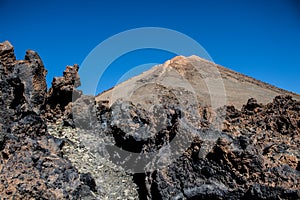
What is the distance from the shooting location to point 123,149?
674 centimetres

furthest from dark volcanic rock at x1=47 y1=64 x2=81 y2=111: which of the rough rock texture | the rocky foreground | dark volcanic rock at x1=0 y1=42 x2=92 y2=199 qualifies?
the rough rock texture

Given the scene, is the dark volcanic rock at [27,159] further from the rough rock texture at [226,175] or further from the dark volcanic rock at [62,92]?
the dark volcanic rock at [62,92]

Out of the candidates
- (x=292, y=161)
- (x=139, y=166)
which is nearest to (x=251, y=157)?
(x=292, y=161)

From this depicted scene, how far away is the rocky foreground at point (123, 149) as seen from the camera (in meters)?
4.35

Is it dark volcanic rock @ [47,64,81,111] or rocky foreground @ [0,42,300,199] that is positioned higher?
dark volcanic rock @ [47,64,81,111]

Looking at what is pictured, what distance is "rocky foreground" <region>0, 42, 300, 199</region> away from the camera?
14.3 ft

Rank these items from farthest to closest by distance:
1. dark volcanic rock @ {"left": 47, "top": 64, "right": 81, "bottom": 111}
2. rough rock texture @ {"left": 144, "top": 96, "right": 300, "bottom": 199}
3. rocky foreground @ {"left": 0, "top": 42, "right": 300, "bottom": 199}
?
dark volcanic rock @ {"left": 47, "top": 64, "right": 81, "bottom": 111} → rough rock texture @ {"left": 144, "top": 96, "right": 300, "bottom": 199} → rocky foreground @ {"left": 0, "top": 42, "right": 300, "bottom": 199}

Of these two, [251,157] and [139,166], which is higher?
[139,166]

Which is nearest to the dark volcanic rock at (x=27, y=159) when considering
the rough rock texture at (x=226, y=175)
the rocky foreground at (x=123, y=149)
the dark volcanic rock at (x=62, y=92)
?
the rocky foreground at (x=123, y=149)

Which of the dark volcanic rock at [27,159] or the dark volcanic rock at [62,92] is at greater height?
the dark volcanic rock at [62,92]

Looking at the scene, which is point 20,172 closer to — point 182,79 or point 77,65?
point 77,65

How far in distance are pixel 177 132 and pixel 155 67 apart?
43724 millimetres

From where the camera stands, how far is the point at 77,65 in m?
9.16

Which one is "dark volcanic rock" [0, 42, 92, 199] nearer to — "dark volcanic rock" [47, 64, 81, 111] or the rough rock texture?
the rough rock texture
